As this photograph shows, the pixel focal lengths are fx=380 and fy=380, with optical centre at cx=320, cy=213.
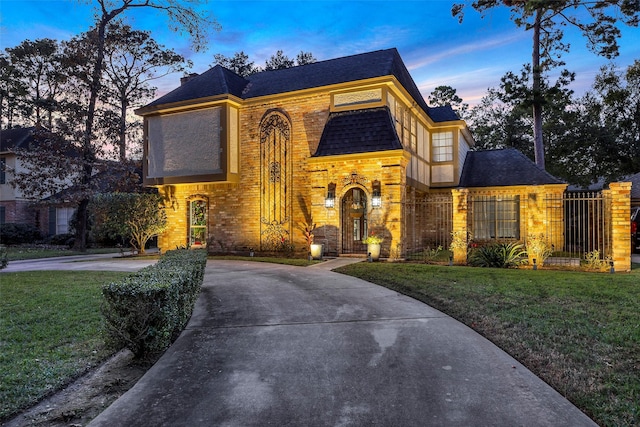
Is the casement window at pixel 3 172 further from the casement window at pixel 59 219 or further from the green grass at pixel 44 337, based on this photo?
the green grass at pixel 44 337

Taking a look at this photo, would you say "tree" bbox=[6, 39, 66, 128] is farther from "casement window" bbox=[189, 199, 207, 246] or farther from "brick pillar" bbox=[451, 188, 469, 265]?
"brick pillar" bbox=[451, 188, 469, 265]

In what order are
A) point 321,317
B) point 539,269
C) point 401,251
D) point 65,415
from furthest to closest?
point 401,251
point 539,269
point 321,317
point 65,415

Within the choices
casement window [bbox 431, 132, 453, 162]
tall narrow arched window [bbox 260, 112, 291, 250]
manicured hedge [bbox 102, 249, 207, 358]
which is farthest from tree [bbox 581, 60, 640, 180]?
manicured hedge [bbox 102, 249, 207, 358]

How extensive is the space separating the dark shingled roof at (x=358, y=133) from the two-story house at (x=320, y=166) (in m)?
0.04

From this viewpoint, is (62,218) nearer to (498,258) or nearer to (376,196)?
(376,196)

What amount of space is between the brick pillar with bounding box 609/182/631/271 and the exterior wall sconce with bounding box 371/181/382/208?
21.2ft

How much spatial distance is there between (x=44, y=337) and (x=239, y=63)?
94.9 feet

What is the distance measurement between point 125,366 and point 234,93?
45.6 ft

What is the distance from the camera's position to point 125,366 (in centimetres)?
402

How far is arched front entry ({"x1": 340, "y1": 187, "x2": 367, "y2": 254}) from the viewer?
49.6 ft

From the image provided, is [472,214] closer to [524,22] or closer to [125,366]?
[524,22]

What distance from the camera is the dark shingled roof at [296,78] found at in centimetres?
1473

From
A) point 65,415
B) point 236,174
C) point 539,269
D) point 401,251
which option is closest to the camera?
point 65,415

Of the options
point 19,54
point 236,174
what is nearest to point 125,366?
point 236,174
